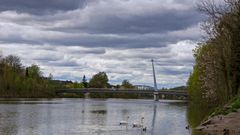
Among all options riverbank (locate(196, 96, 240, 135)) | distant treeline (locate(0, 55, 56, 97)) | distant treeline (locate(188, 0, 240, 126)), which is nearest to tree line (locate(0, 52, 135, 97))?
distant treeline (locate(0, 55, 56, 97))

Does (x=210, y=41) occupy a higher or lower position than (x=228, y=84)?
higher

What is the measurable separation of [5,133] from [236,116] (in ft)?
70.1

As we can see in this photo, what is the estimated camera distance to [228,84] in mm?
61531

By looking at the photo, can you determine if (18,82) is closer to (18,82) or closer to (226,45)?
(18,82)

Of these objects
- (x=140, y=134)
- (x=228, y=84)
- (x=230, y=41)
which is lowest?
(x=140, y=134)

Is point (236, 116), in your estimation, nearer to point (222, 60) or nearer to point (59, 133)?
point (59, 133)

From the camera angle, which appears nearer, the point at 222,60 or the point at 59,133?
the point at 59,133

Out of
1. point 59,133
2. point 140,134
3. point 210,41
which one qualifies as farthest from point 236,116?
point 210,41

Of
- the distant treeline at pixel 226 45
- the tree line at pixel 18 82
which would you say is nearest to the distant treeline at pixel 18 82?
the tree line at pixel 18 82

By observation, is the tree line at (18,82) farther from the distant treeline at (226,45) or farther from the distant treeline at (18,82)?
the distant treeline at (226,45)

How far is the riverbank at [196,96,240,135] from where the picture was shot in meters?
36.8

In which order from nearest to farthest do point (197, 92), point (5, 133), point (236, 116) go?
point (236, 116) → point (5, 133) → point (197, 92)

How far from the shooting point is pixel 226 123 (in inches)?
1585

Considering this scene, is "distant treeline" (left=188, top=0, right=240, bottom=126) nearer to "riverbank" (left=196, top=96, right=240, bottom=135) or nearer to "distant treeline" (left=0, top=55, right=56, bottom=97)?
"riverbank" (left=196, top=96, right=240, bottom=135)
